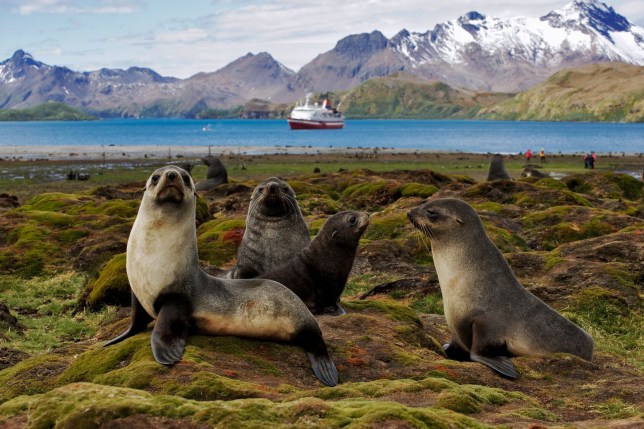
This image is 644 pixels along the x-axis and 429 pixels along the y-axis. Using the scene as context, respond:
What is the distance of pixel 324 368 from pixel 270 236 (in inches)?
194

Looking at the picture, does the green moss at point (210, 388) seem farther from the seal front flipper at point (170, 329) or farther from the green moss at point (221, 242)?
the green moss at point (221, 242)

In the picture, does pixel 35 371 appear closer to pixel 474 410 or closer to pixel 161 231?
pixel 161 231

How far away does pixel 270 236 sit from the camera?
13.2 m

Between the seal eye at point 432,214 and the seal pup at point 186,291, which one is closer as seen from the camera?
the seal pup at point 186,291

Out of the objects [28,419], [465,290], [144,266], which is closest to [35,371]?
[144,266]

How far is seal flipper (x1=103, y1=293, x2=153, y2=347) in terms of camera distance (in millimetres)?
9320

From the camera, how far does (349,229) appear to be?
12.4m

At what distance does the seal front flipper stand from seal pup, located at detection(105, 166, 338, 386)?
13mm

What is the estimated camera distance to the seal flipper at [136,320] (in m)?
9.32

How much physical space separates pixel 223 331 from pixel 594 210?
762 inches

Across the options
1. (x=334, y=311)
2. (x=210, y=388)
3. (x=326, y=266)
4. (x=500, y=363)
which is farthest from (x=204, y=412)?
(x=326, y=266)

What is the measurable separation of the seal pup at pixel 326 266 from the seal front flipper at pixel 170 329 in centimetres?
346

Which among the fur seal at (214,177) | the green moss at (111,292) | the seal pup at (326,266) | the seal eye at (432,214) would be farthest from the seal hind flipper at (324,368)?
the fur seal at (214,177)

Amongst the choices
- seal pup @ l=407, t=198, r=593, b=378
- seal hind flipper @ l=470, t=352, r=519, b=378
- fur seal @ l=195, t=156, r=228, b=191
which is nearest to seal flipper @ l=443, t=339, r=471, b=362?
seal pup @ l=407, t=198, r=593, b=378
